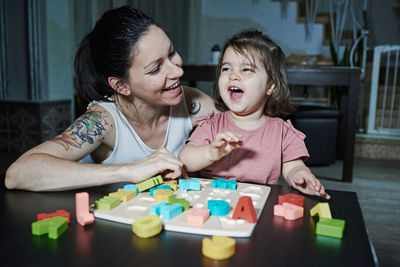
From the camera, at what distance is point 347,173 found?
9.48 ft

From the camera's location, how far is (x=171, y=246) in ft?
2.01

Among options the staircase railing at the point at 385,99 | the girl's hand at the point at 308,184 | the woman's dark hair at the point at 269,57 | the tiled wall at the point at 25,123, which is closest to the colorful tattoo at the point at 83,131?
the woman's dark hair at the point at 269,57

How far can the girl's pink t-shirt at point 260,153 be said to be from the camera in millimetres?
1194

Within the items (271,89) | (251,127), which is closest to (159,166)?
(251,127)

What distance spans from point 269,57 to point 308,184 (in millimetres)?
517

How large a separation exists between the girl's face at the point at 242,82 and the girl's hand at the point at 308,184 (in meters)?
0.32

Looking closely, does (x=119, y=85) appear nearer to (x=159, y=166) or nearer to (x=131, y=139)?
(x=131, y=139)

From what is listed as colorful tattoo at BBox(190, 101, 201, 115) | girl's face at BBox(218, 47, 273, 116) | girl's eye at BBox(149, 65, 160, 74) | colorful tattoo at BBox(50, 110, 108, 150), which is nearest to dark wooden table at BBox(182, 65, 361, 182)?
colorful tattoo at BBox(190, 101, 201, 115)

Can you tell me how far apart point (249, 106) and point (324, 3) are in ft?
13.3

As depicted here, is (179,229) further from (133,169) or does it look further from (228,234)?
(133,169)

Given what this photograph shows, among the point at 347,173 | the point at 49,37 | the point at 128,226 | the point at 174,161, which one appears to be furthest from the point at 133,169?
the point at 49,37

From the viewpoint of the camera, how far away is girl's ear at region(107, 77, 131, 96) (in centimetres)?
135

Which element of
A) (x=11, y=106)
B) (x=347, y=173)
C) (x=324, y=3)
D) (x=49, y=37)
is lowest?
(x=347, y=173)

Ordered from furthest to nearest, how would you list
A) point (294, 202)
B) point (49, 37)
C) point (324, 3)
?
point (324, 3), point (49, 37), point (294, 202)
